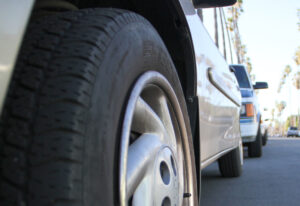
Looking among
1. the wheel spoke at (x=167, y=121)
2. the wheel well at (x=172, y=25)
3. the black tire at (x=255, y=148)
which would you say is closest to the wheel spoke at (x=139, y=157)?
the wheel spoke at (x=167, y=121)

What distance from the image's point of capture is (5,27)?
801 millimetres

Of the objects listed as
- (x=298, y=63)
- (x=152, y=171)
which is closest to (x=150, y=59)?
(x=152, y=171)

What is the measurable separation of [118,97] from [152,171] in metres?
0.38

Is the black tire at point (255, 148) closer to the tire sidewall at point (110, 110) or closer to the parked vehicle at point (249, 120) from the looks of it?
the parked vehicle at point (249, 120)

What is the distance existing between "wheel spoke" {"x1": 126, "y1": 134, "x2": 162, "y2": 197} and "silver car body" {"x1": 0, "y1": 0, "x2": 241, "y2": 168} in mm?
499

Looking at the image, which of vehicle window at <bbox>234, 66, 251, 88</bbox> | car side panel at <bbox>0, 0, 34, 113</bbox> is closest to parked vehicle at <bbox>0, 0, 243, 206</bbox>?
car side panel at <bbox>0, 0, 34, 113</bbox>

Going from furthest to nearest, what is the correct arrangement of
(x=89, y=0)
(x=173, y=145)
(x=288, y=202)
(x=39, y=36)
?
1. (x=288, y=202)
2. (x=89, y=0)
3. (x=173, y=145)
4. (x=39, y=36)

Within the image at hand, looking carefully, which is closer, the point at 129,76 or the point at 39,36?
the point at 39,36

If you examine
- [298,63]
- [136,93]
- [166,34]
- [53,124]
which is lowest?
[53,124]

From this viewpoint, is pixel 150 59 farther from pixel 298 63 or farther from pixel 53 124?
pixel 298 63

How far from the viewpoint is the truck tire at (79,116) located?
2.77 feet

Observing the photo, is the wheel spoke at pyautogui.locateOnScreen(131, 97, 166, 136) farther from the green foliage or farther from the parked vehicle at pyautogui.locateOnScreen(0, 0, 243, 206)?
the green foliage

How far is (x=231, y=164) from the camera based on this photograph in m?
A: 4.57

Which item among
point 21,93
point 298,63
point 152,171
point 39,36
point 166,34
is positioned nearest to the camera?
point 21,93
